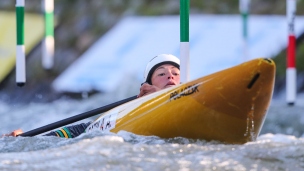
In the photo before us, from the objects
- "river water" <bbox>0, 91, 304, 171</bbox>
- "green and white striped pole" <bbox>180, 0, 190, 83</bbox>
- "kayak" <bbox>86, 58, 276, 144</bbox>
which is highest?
"green and white striped pole" <bbox>180, 0, 190, 83</bbox>

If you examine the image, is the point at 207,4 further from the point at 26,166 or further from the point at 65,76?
the point at 26,166

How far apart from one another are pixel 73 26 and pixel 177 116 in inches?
336

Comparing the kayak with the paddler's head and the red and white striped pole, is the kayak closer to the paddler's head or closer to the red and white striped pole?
the paddler's head

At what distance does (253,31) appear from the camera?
10.4 metres

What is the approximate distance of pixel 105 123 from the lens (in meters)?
5.56

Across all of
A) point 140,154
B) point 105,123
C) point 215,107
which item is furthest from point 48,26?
point 140,154

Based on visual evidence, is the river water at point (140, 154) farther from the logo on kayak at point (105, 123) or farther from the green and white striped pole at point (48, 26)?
the green and white striped pole at point (48, 26)

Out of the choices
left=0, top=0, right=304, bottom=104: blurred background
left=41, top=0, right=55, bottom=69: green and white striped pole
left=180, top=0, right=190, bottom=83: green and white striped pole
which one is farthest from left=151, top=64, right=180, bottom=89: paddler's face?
left=41, top=0, right=55, bottom=69: green and white striped pole

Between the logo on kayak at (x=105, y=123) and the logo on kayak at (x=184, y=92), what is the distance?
464mm

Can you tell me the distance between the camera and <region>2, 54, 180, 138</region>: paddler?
5.89m

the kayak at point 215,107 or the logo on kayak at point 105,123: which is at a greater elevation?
the kayak at point 215,107

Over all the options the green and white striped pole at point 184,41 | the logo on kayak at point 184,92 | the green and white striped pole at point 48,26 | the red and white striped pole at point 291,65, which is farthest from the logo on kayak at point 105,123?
the green and white striped pole at point 48,26

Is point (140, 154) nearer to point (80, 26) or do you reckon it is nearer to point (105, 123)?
point (105, 123)

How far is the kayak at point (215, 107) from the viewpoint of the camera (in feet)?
16.0
